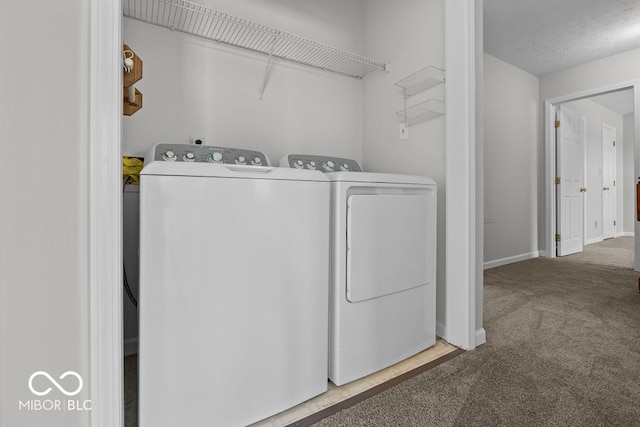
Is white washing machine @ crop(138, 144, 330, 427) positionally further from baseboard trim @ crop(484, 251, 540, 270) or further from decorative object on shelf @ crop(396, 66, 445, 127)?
baseboard trim @ crop(484, 251, 540, 270)

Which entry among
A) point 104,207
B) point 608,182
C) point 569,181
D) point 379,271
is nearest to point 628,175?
point 608,182

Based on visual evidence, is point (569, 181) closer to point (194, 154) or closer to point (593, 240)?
point (593, 240)

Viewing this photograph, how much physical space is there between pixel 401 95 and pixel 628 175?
6.83 metres

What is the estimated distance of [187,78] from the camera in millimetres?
1669

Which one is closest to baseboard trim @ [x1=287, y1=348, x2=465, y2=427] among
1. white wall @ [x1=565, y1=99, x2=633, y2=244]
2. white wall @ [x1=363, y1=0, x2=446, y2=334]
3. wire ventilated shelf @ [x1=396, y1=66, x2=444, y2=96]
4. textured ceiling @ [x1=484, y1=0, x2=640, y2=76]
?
white wall @ [x1=363, y1=0, x2=446, y2=334]

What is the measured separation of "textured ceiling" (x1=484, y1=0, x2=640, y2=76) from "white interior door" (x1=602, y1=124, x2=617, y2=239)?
8.97 ft

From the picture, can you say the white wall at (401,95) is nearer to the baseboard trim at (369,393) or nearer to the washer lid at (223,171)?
the baseboard trim at (369,393)

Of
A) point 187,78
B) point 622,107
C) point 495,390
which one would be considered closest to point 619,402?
point 495,390

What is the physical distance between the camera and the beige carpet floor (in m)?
1.07

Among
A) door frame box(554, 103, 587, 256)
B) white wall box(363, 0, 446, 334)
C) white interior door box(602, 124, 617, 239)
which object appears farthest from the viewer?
white interior door box(602, 124, 617, 239)

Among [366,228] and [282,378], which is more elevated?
[366,228]

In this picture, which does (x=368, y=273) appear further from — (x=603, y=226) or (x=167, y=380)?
(x=603, y=226)

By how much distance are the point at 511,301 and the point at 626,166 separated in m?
6.14
